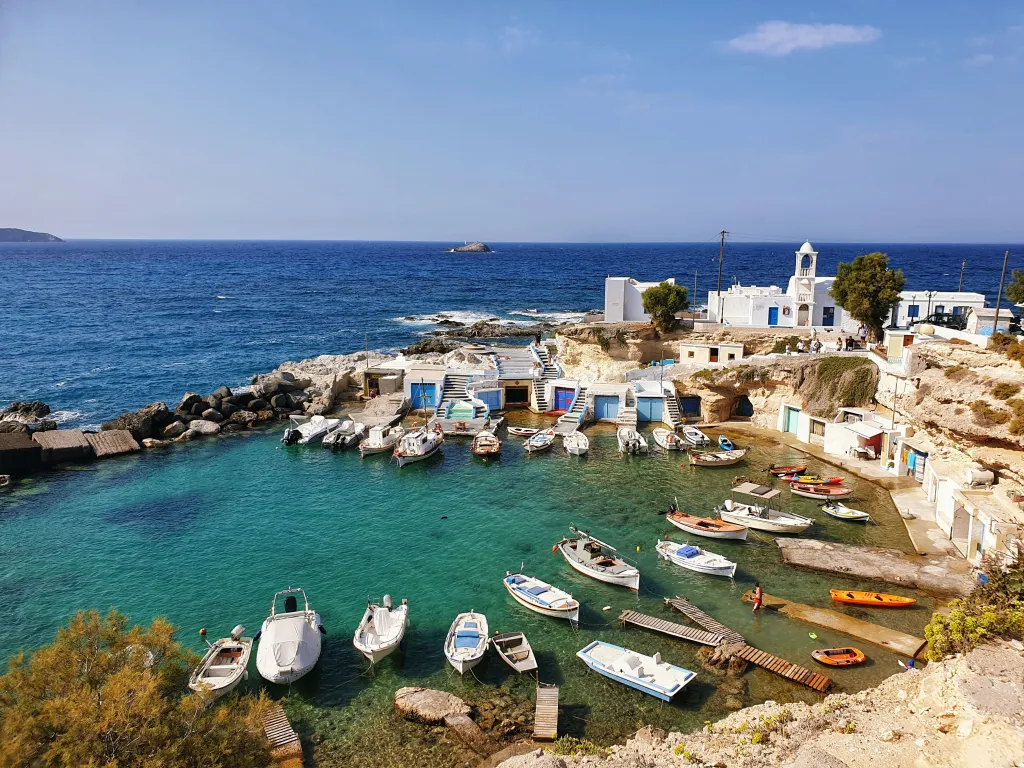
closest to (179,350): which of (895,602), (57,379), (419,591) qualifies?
(57,379)

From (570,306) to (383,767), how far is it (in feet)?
361

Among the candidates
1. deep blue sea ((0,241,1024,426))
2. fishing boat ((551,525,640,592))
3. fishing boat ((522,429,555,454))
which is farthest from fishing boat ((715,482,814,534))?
deep blue sea ((0,241,1024,426))

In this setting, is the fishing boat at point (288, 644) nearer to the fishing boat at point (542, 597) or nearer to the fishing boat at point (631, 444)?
the fishing boat at point (542, 597)

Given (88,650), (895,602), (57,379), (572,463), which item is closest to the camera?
(88,650)

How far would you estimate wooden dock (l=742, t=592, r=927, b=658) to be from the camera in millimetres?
22984

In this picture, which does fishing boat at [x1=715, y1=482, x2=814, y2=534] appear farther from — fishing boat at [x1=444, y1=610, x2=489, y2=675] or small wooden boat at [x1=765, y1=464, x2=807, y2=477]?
fishing boat at [x1=444, y1=610, x2=489, y2=675]

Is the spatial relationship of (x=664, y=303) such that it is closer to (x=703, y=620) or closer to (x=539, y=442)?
(x=539, y=442)

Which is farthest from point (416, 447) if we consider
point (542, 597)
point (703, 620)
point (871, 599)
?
point (871, 599)

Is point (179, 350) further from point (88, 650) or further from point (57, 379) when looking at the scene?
point (88, 650)

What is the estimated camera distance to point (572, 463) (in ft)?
142

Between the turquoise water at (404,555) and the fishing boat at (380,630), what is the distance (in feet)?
2.21

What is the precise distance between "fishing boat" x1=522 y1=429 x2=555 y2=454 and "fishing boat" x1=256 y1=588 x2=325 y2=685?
23.0 metres

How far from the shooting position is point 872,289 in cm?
4828

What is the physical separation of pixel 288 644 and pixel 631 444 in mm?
28092
